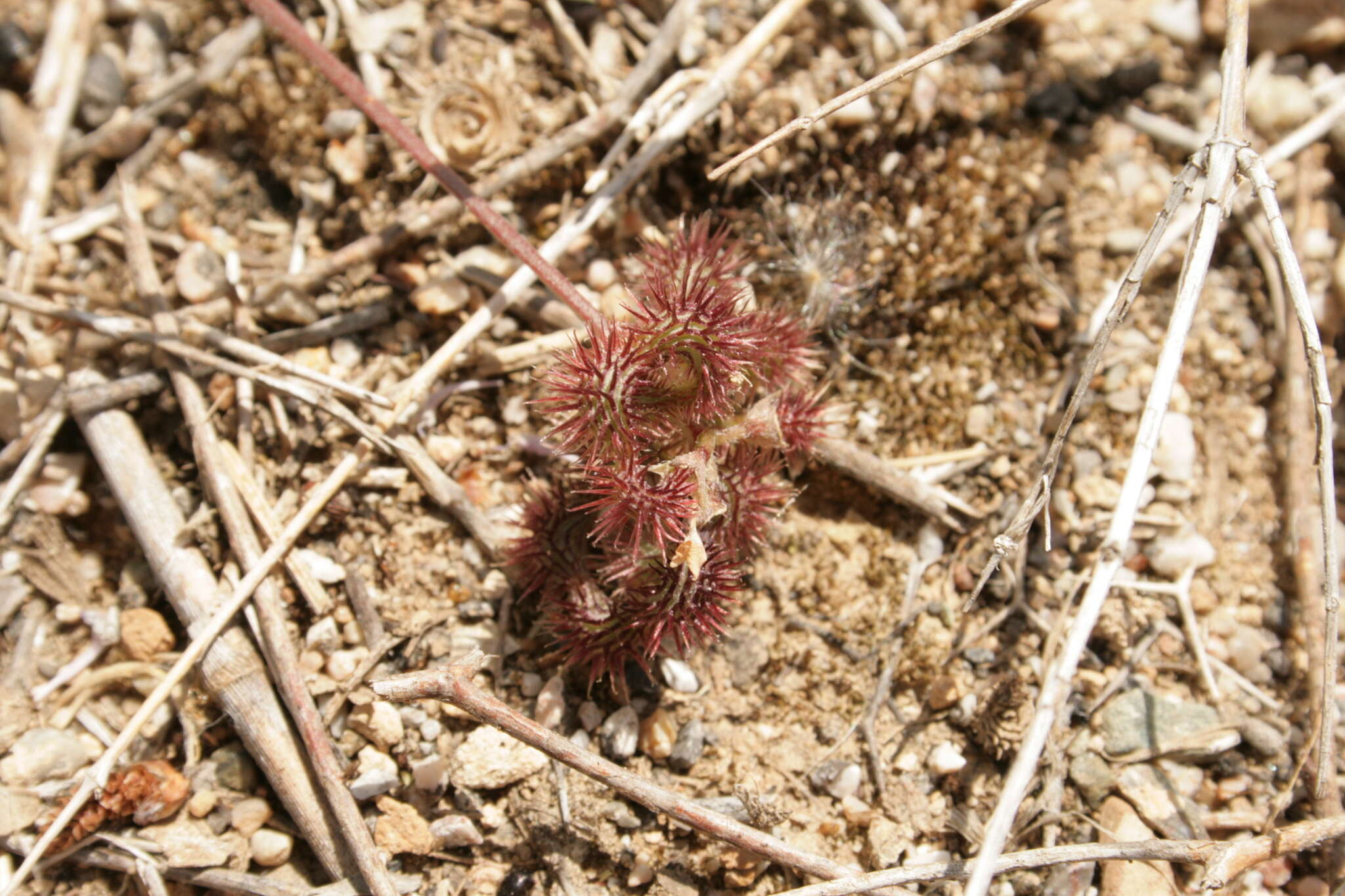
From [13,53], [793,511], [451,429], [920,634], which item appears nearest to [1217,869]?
[920,634]

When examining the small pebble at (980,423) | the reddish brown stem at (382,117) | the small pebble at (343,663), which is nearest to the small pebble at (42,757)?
the small pebble at (343,663)

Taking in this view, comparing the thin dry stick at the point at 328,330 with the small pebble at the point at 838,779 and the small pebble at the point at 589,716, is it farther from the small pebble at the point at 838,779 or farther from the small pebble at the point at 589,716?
the small pebble at the point at 838,779

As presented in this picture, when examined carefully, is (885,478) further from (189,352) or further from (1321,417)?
(189,352)

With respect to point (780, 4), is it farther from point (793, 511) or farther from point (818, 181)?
point (793, 511)

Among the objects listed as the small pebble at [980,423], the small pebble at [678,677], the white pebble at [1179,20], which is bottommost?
the small pebble at [678,677]

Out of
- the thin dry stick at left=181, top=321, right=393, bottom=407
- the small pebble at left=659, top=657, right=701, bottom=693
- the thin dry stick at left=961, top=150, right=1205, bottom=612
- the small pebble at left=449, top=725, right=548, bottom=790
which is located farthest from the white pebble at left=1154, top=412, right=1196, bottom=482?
the thin dry stick at left=181, top=321, right=393, bottom=407

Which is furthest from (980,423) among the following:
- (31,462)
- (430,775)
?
(31,462)
